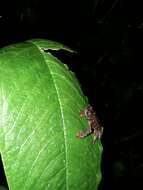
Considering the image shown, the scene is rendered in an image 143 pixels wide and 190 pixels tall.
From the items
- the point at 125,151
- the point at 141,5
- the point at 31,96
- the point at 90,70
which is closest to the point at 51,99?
the point at 31,96

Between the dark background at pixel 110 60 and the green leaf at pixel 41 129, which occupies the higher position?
the green leaf at pixel 41 129

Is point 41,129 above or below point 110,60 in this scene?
above

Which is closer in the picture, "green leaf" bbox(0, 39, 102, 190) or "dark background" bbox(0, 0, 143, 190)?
"green leaf" bbox(0, 39, 102, 190)

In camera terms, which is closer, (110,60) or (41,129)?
(41,129)

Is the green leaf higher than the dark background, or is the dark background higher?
the green leaf
